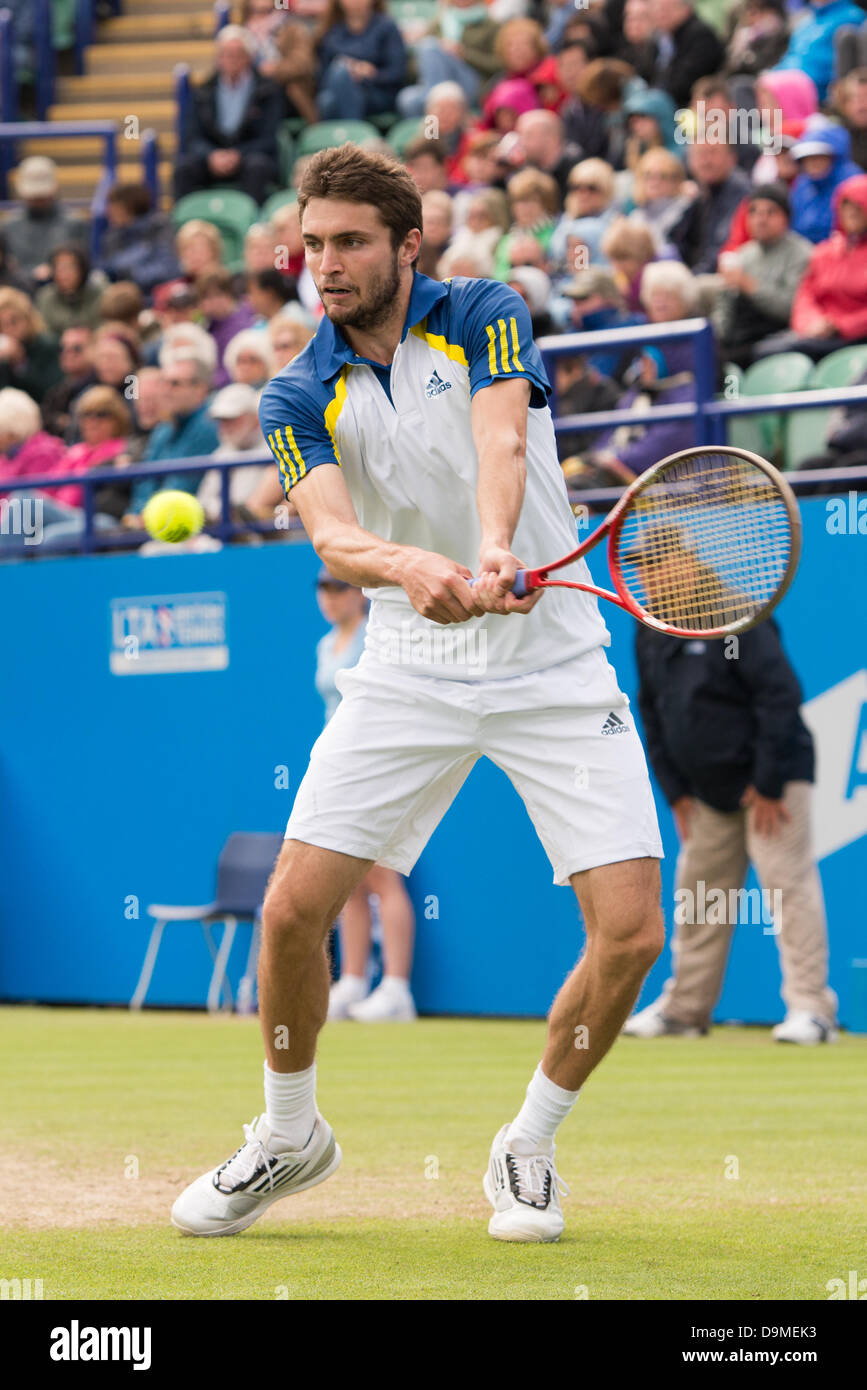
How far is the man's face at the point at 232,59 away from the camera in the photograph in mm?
16328

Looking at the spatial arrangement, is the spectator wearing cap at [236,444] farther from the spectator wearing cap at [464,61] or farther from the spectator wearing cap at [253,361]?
the spectator wearing cap at [464,61]

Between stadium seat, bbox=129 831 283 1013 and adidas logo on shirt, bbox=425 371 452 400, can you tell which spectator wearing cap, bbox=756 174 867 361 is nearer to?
stadium seat, bbox=129 831 283 1013

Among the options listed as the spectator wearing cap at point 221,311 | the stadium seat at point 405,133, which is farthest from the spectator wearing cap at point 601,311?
the stadium seat at point 405,133

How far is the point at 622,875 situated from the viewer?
4.54 m

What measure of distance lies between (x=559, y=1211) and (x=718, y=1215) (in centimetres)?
48

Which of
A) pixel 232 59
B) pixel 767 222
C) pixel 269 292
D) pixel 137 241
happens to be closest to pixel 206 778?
pixel 269 292

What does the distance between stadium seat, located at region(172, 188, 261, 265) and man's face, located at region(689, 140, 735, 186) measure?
4.77m

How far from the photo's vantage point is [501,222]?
1298cm

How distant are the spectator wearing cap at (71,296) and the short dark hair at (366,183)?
11155mm

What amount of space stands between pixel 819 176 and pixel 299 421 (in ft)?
25.6

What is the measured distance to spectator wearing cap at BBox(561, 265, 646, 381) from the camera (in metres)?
11.2

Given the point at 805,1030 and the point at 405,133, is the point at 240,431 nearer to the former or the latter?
the point at 405,133

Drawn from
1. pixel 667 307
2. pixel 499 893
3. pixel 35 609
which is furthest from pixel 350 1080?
pixel 35 609

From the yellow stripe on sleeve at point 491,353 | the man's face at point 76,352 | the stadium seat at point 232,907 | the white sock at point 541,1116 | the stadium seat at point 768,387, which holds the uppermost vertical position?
the man's face at point 76,352
